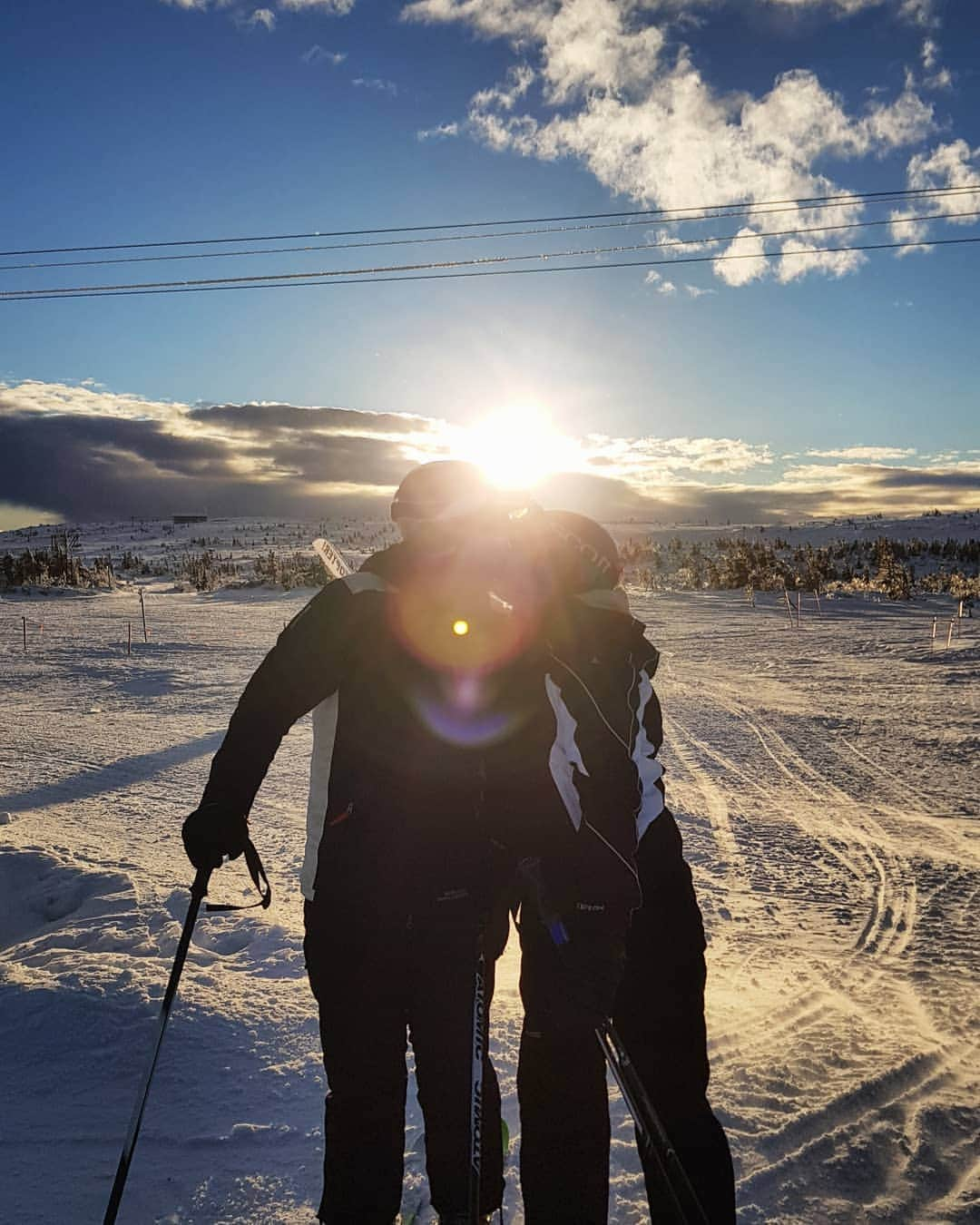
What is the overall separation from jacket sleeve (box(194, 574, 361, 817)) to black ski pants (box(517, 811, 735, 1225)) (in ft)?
2.51

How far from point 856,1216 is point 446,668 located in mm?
1913

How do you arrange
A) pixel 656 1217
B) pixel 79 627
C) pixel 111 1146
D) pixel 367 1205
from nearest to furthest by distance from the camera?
pixel 367 1205
pixel 656 1217
pixel 111 1146
pixel 79 627

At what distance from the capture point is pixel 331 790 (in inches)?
80.0

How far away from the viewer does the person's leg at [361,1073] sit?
189 centimetres

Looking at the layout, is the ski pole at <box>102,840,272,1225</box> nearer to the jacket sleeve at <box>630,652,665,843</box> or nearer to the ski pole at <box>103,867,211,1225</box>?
the ski pole at <box>103,867,211,1225</box>

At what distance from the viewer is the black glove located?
6.59ft

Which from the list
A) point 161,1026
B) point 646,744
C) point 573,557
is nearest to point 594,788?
point 646,744

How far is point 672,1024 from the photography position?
6.64ft

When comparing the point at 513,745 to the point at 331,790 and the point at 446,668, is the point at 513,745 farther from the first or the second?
the point at 331,790

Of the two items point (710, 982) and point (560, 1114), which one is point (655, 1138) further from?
point (710, 982)

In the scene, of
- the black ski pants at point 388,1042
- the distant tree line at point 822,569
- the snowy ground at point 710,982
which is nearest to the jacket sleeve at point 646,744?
the black ski pants at point 388,1042

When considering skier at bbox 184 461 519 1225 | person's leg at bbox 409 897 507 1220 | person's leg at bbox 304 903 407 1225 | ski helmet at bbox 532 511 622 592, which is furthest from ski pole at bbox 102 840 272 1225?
ski helmet at bbox 532 511 622 592

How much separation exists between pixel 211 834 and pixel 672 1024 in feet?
3.93

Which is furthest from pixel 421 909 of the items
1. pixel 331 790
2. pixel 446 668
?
pixel 446 668
